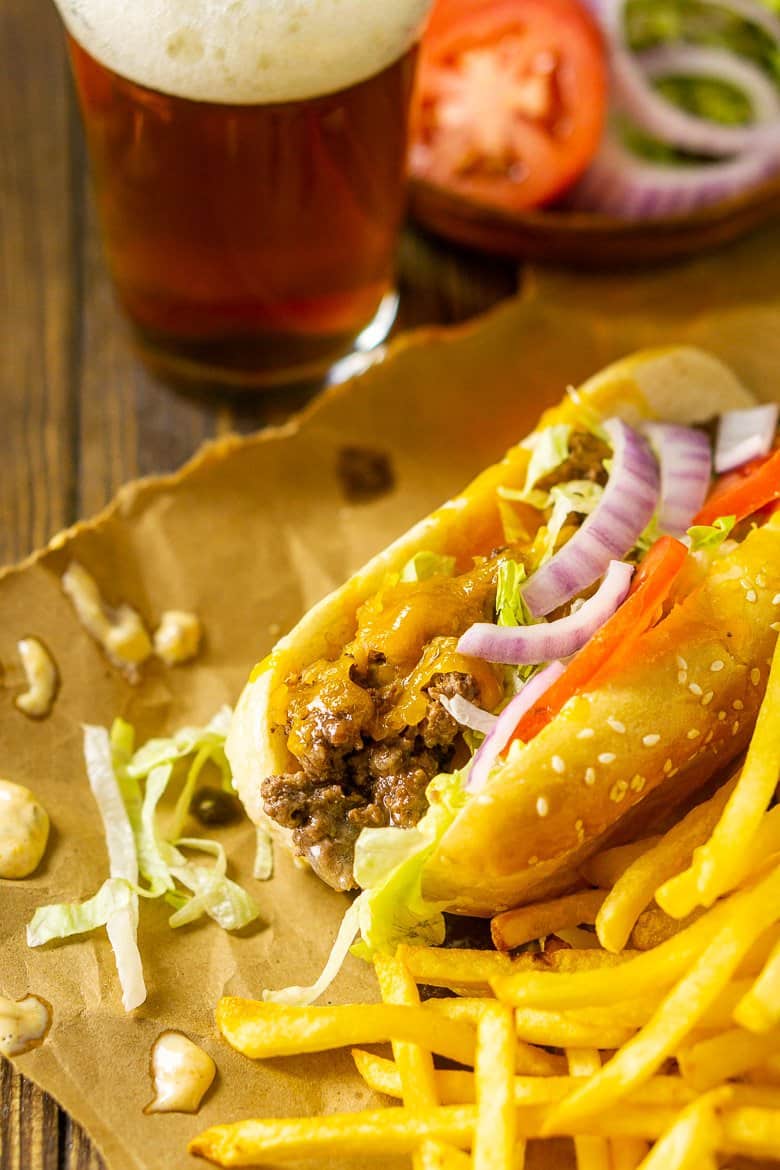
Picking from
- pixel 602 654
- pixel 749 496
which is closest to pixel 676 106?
Result: pixel 749 496

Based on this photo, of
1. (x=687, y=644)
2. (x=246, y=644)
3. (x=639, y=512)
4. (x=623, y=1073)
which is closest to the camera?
(x=623, y=1073)

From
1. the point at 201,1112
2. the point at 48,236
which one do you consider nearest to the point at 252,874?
the point at 201,1112

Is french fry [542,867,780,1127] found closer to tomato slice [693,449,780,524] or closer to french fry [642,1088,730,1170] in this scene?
french fry [642,1088,730,1170]

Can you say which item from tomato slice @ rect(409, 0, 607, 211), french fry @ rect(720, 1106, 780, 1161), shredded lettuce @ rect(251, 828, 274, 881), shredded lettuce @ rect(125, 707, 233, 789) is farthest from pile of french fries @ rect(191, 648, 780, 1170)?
tomato slice @ rect(409, 0, 607, 211)

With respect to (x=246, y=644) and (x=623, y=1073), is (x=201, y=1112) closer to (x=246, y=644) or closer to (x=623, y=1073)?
(x=623, y=1073)

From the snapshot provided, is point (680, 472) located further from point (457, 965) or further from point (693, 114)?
point (693, 114)

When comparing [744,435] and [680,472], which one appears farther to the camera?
[744,435]

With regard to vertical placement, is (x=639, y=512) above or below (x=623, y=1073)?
above

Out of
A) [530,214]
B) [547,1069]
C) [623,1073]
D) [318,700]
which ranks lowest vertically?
[547,1069]
